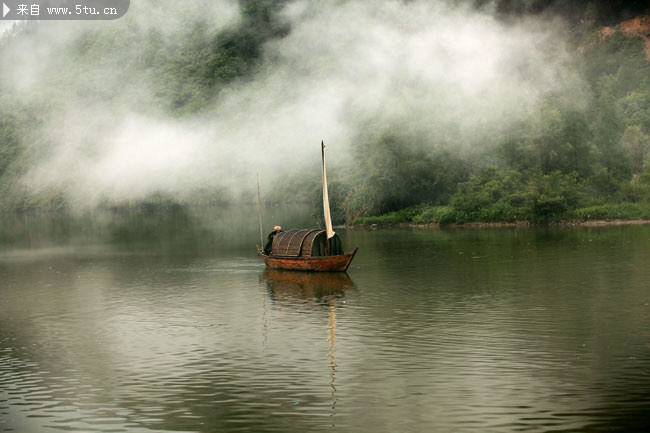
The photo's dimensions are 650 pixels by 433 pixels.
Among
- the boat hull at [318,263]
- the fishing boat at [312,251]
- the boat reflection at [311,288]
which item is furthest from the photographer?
the fishing boat at [312,251]

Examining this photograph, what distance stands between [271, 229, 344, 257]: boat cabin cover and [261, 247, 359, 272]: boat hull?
1.17ft

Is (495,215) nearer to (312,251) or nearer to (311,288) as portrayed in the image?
(312,251)

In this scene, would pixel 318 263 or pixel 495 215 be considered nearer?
pixel 318 263

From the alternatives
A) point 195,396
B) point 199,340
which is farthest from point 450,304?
point 195,396

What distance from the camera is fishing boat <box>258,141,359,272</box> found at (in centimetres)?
4153

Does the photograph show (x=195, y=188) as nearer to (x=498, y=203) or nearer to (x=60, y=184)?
(x=60, y=184)

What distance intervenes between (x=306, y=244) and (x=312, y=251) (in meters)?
0.65

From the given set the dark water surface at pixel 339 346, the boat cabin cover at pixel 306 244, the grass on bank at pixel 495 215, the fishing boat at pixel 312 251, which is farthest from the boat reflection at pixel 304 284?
the grass on bank at pixel 495 215

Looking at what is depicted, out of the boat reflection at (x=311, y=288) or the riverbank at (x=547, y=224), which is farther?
the riverbank at (x=547, y=224)

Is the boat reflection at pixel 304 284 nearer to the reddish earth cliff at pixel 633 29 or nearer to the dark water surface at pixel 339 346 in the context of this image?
the dark water surface at pixel 339 346

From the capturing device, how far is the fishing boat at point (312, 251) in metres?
41.5

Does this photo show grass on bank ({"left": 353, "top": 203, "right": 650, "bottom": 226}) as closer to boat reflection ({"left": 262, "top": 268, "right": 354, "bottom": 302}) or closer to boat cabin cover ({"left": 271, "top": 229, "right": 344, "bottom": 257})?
boat cabin cover ({"left": 271, "top": 229, "right": 344, "bottom": 257})

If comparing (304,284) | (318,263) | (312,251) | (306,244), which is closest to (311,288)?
(304,284)

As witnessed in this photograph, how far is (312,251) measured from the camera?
4284cm
